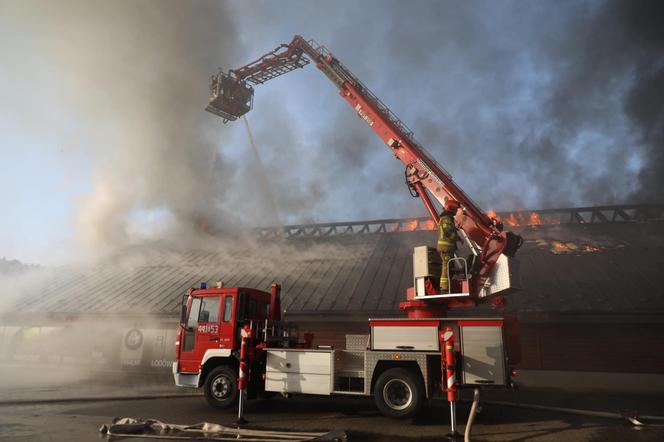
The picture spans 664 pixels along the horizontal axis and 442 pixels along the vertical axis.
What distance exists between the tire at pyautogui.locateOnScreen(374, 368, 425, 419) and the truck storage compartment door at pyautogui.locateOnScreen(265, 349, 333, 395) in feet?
3.50

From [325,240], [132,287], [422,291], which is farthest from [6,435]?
[325,240]

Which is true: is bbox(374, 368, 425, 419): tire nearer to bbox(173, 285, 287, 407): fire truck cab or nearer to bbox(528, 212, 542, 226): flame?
bbox(173, 285, 287, 407): fire truck cab

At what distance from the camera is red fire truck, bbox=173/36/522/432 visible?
24.8ft

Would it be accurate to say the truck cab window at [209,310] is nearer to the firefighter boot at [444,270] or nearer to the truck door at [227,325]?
the truck door at [227,325]

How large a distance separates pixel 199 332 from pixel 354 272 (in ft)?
29.7

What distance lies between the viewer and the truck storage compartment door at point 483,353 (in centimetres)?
731

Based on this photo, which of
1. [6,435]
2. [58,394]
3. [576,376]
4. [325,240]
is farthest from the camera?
[325,240]

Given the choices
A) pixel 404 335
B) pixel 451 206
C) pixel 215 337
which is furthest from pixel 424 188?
pixel 215 337

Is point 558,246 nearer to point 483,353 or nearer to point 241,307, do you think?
point 483,353

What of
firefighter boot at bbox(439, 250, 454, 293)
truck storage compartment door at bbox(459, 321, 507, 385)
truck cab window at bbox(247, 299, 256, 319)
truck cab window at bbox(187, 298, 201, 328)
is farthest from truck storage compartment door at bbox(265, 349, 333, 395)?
firefighter boot at bbox(439, 250, 454, 293)

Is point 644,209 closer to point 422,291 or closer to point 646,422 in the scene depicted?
point 646,422

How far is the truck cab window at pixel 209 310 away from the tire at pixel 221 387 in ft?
3.85

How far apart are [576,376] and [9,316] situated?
2523 centimetres

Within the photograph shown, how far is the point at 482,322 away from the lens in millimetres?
7582
